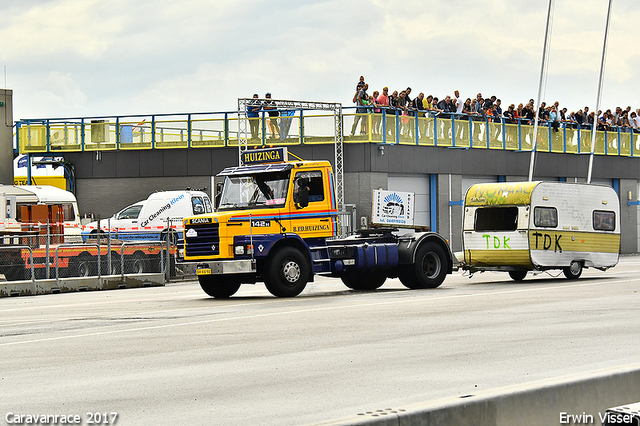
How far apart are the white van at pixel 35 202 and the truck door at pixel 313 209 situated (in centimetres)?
1037

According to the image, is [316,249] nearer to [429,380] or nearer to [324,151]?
[429,380]

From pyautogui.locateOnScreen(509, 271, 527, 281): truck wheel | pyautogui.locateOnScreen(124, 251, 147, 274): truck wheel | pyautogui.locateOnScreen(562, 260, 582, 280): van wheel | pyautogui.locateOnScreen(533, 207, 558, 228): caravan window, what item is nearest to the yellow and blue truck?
pyautogui.locateOnScreen(533, 207, 558, 228): caravan window

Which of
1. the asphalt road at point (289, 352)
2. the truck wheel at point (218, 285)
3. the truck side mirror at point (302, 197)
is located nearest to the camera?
the asphalt road at point (289, 352)

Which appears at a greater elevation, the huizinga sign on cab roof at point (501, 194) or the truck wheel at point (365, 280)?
the huizinga sign on cab roof at point (501, 194)

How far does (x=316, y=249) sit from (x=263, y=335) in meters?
7.57

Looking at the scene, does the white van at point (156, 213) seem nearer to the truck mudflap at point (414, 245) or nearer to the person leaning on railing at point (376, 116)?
the person leaning on railing at point (376, 116)

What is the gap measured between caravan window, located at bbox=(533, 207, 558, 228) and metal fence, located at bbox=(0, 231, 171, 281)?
10.9m

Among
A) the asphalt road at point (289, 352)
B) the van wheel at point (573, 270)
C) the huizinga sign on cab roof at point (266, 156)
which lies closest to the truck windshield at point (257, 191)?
the huizinga sign on cab roof at point (266, 156)

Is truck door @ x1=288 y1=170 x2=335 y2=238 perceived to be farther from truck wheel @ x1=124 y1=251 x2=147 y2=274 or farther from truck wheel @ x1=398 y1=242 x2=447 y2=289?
truck wheel @ x1=124 y1=251 x2=147 y2=274

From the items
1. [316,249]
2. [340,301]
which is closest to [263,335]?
[340,301]

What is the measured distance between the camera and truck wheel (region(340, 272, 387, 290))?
73.1 feet

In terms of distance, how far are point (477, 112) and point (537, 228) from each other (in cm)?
1912

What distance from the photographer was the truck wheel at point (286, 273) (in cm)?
1869

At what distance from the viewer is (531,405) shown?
593cm
